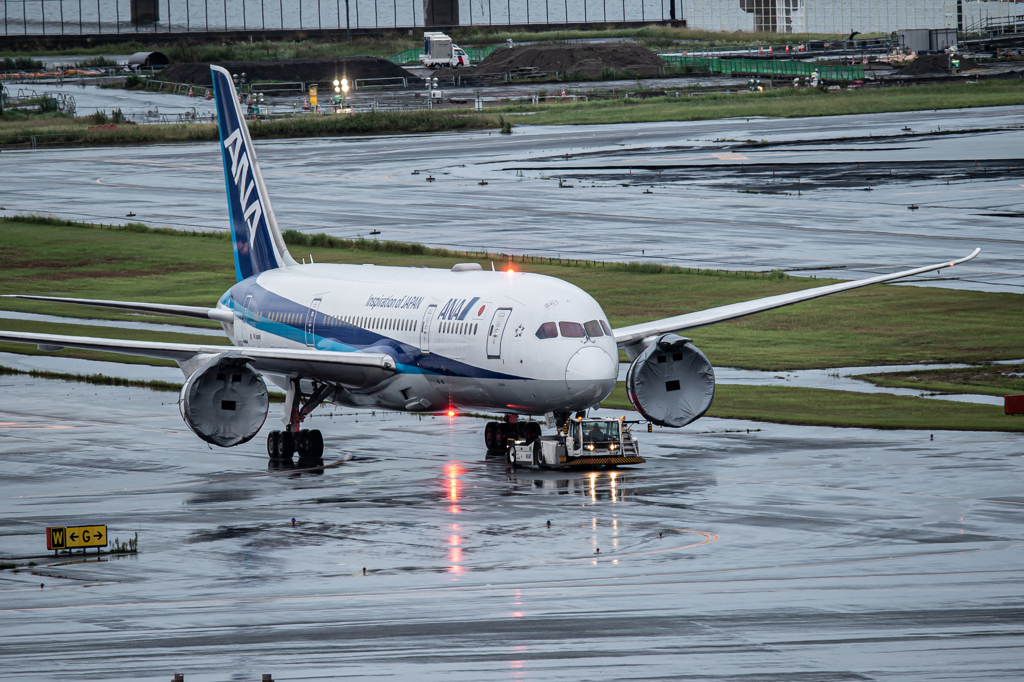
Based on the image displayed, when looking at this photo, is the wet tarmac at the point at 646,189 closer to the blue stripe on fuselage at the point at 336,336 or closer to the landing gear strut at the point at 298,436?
the blue stripe on fuselage at the point at 336,336

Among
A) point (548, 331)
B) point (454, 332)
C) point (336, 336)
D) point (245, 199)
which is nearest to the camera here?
point (548, 331)

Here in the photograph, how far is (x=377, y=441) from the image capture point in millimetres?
47406

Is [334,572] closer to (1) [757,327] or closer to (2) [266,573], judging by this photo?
(2) [266,573]

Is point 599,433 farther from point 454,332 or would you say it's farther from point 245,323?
point 245,323

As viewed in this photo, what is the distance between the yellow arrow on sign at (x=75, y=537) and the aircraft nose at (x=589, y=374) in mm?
13516

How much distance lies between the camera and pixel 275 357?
4228 centimetres

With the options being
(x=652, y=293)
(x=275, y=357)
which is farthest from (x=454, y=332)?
(x=652, y=293)

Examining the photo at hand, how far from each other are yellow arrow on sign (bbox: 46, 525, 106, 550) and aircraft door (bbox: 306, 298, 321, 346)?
53.4 ft

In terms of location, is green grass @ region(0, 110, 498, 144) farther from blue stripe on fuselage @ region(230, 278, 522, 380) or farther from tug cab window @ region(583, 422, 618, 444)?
tug cab window @ region(583, 422, 618, 444)

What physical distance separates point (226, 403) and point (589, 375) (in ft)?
32.7

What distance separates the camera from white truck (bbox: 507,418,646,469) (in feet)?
133

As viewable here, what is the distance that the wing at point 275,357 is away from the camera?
40906 mm

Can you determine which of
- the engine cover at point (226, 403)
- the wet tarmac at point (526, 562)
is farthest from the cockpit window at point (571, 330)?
the engine cover at point (226, 403)

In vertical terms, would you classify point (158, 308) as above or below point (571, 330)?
above
